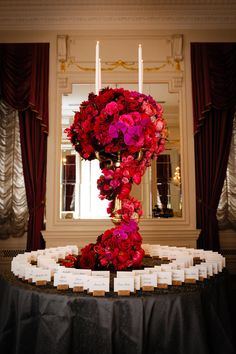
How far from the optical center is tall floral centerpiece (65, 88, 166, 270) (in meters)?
1.75

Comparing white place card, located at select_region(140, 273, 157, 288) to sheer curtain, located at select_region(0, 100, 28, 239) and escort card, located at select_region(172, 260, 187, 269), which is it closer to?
escort card, located at select_region(172, 260, 187, 269)

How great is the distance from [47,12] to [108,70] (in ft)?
3.26

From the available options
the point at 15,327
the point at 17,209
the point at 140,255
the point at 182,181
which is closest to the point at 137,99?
the point at 140,255

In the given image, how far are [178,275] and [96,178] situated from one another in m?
2.68

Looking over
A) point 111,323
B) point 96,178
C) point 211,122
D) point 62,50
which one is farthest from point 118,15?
point 111,323

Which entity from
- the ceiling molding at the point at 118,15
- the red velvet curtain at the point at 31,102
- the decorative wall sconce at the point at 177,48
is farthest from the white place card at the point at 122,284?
the ceiling molding at the point at 118,15

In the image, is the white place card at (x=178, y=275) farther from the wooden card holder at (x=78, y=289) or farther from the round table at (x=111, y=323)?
the wooden card holder at (x=78, y=289)

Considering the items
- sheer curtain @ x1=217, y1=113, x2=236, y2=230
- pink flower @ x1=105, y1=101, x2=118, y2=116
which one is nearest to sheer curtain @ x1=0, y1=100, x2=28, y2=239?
sheer curtain @ x1=217, y1=113, x2=236, y2=230

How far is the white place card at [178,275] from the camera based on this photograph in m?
1.60

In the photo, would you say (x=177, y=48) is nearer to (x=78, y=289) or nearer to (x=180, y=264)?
(x=180, y=264)

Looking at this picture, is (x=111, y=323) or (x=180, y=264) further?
(x=180, y=264)

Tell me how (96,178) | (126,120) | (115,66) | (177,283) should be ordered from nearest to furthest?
1. (177,283)
2. (126,120)
3. (96,178)
4. (115,66)

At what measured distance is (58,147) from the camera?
423 cm

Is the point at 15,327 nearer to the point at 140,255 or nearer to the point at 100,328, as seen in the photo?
the point at 100,328
